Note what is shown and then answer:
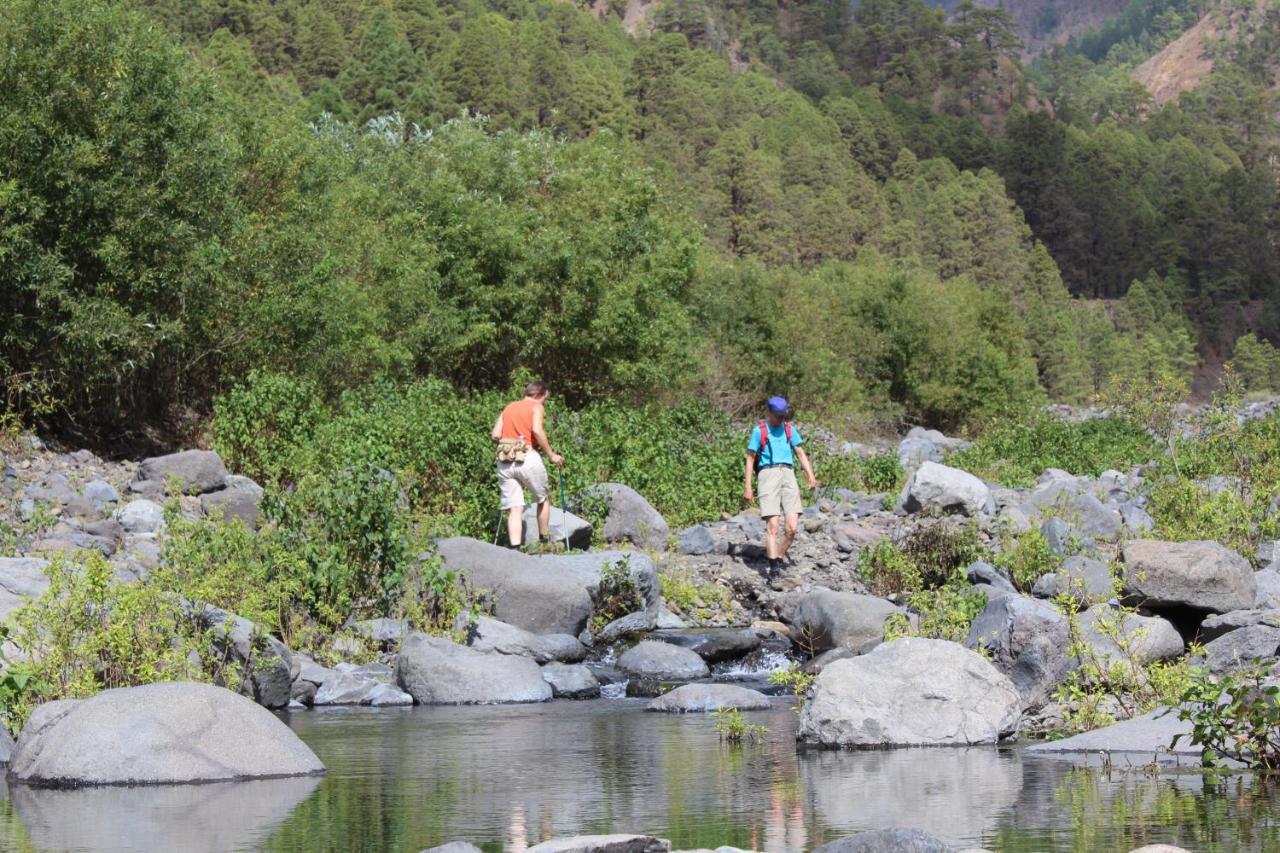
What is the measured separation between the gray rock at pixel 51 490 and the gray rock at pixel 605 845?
41.8ft

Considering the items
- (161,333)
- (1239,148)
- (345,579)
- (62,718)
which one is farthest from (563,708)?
(1239,148)

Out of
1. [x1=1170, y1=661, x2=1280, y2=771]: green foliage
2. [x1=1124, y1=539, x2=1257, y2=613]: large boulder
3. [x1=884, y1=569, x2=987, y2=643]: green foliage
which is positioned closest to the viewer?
[x1=1170, y1=661, x2=1280, y2=771]: green foliage

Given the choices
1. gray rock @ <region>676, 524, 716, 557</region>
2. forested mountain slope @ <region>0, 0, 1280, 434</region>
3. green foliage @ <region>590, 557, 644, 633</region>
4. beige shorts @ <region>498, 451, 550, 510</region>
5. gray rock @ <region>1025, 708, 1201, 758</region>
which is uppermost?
forested mountain slope @ <region>0, 0, 1280, 434</region>

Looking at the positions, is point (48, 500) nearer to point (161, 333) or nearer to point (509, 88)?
point (161, 333)

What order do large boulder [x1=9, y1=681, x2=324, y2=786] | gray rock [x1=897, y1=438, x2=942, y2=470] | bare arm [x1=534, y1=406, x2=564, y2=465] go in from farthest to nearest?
Result: gray rock [x1=897, y1=438, x2=942, y2=470], bare arm [x1=534, y1=406, x2=564, y2=465], large boulder [x1=9, y1=681, x2=324, y2=786]

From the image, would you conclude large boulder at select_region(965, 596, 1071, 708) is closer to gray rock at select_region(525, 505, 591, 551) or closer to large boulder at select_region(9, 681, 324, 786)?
large boulder at select_region(9, 681, 324, 786)

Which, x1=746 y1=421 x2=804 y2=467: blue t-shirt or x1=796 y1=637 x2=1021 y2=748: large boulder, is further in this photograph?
x1=746 y1=421 x2=804 y2=467: blue t-shirt

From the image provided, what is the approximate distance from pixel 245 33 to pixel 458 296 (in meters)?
68.5

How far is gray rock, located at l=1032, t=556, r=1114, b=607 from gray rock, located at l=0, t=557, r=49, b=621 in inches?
306

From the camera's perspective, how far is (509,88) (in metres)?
99.8

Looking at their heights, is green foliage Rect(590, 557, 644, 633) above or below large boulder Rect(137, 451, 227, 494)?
below

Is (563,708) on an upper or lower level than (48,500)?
lower

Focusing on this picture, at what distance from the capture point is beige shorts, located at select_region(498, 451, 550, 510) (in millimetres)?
16578

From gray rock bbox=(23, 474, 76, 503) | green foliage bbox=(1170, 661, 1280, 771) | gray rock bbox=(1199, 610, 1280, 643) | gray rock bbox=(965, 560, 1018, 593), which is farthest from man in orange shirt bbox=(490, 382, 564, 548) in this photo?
green foliage bbox=(1170, 661, 1280, 771)
